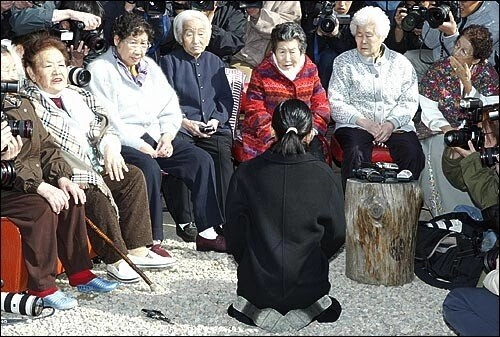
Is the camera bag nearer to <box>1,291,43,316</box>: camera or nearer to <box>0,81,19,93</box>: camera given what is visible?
<box>1,291,43,316</box>: camera

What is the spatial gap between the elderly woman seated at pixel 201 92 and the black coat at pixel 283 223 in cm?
161

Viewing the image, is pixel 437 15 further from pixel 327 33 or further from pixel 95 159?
pixel 95 159

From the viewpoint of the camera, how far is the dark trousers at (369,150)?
5.57m

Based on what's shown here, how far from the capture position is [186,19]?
19.0 feet

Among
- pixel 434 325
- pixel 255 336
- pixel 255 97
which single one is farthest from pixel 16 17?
pixel 434 325

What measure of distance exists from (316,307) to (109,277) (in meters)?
1.29

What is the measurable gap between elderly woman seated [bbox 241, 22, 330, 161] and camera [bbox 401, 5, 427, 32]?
86cm

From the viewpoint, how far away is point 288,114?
13.4ft

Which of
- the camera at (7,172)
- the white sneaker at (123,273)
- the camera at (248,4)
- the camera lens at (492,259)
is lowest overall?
the white sneaker at (123,273)

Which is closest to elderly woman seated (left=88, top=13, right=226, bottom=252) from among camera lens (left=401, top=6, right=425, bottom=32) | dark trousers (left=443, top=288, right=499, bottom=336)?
camera lens (left=401, top=6, right=425, bottom=32)

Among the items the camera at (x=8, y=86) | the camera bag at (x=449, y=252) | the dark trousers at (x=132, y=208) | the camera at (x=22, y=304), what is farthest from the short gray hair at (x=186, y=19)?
the camera at (x=22, y=304)

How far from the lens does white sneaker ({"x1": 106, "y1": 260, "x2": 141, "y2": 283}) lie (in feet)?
15.6

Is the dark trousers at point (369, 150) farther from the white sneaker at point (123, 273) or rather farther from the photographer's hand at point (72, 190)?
A: the photographer's hand at point (72, 190)

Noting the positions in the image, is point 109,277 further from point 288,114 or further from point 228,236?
point 288,114
